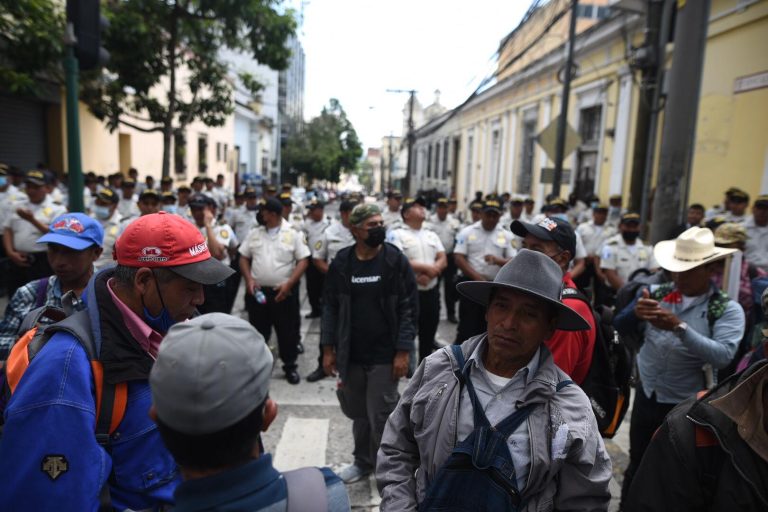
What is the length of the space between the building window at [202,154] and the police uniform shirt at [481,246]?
1966 cm

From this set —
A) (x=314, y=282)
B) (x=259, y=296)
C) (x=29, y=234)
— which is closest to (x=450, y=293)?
(x=314, y=282)

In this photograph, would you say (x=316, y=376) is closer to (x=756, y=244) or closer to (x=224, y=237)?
(x=224, y=237)

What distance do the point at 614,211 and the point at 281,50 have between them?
8038mm

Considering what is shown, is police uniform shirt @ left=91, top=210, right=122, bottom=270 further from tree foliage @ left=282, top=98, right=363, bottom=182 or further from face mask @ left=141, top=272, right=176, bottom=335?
tree foliage @ left=282, top=98, right=363, bottom=182

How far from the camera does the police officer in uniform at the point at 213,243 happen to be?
19.2 ft

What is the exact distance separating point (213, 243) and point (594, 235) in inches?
233

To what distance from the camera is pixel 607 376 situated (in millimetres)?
2697

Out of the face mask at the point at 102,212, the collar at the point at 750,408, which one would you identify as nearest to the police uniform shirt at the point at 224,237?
the face mask at the point at 102,212

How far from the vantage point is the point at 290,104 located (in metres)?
70.8

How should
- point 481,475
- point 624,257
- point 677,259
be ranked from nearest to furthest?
point 481,475
point 677,259
point 624,257

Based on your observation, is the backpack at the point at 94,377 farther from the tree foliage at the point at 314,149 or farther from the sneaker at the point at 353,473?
the tree foliage at the point at 314,149

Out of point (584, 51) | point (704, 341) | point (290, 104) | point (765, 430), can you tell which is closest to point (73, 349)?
point (765, 430)

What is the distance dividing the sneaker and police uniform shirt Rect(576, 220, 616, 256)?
5762mm

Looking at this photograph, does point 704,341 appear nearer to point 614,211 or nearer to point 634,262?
point 634,262
